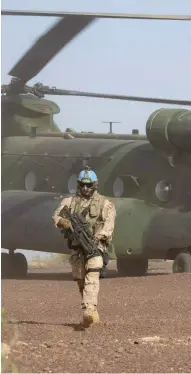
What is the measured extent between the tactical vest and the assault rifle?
7 cm

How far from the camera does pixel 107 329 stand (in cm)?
1095

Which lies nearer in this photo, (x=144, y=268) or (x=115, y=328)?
(x=115, y=328)

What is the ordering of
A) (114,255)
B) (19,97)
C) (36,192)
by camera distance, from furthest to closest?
(19,97)
(36,192)
(114,255)

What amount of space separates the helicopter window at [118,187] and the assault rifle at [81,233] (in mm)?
9729

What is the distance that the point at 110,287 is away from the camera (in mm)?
17703

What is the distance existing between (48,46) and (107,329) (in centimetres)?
976

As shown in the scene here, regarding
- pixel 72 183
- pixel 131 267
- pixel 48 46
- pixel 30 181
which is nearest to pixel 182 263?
pixel 131 267

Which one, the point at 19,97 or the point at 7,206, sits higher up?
the point at 19,97

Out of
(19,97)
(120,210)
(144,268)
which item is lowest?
(144,268)

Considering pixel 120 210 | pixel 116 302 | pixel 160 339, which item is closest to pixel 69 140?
pixel 120 210

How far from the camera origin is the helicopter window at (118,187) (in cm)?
2123

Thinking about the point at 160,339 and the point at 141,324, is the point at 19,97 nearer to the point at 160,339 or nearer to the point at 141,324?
the point at 141,324

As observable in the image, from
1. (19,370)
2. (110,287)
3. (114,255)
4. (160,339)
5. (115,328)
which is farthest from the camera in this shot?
(114,255)

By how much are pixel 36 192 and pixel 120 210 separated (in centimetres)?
224
